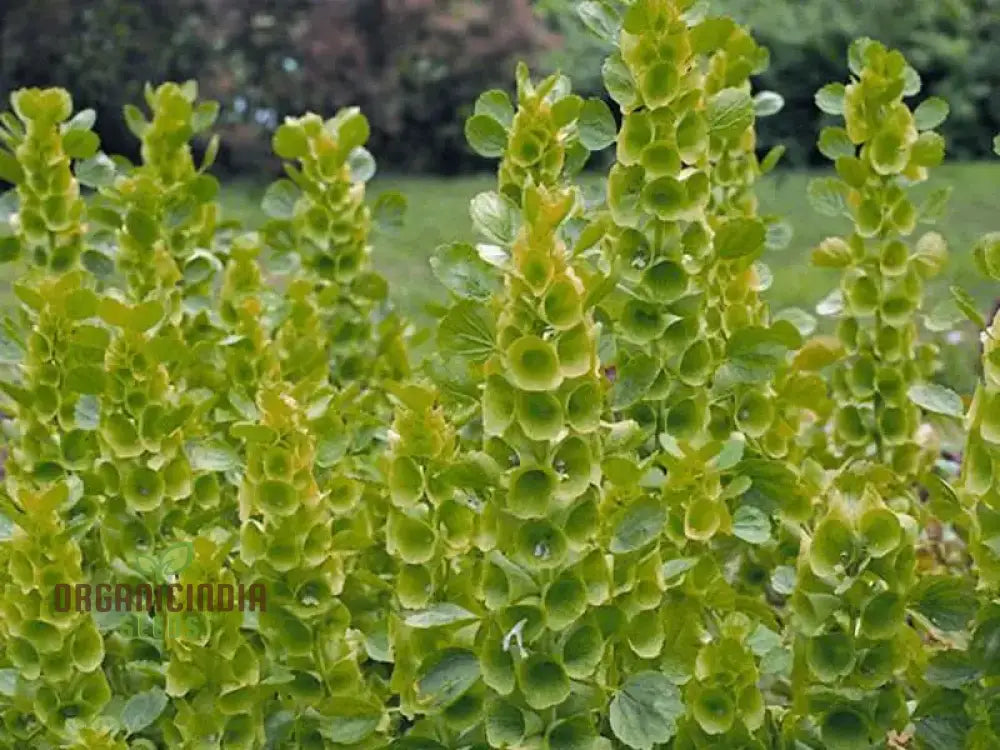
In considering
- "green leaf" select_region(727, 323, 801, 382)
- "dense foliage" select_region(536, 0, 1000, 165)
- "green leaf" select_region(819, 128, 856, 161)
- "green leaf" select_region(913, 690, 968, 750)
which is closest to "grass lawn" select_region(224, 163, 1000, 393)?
"dense foliage" select_region(536, 0, 1000, 165)

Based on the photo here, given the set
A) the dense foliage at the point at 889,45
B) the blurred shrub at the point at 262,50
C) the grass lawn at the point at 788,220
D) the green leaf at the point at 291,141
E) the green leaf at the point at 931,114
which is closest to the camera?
the green leaf at the point at 931,114

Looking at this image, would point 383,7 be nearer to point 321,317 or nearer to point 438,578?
point 321,317

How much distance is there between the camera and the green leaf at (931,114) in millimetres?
2082

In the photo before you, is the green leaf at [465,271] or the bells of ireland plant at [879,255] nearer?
the green leaf at [465,271]

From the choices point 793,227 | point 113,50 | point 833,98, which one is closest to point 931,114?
point 833,98

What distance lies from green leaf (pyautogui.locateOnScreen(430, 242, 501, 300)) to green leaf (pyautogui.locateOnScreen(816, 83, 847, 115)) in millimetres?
753

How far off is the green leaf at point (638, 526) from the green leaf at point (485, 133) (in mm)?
505

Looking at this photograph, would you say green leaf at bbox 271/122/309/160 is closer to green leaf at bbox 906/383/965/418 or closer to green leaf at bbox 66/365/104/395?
green leaf at bbox 66/365/104/395

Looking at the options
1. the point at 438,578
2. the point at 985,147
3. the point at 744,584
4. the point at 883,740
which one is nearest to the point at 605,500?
the point at 438,578

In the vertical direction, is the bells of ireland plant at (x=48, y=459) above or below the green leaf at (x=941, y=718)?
above

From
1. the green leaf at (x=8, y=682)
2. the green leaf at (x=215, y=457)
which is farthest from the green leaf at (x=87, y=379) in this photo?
the green leaf at (x=8, y=682)

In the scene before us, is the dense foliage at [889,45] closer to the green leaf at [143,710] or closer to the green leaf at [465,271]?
the green leaf at [465,271]

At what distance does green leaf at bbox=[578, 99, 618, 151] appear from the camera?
1.74 metres

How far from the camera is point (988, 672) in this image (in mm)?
1573
